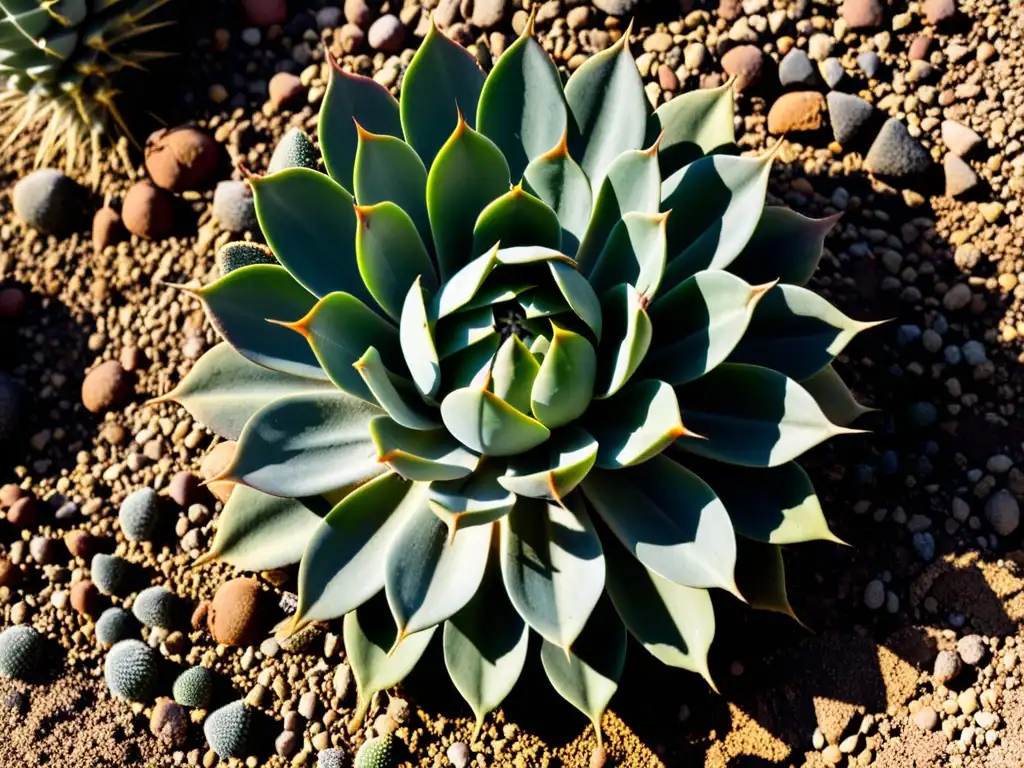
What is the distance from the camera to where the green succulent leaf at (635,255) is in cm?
199

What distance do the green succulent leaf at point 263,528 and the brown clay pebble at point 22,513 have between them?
972 millimetres

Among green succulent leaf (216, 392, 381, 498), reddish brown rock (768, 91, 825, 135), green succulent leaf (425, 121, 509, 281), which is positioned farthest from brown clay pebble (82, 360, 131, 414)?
reddish brown rock (768, 91, 825, 135)

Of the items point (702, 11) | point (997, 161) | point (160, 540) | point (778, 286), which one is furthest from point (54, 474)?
point (997, 161)

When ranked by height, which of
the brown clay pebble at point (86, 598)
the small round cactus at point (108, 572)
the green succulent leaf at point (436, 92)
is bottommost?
the brown clay pebble at point (86, 598)

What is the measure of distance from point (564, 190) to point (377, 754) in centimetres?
149

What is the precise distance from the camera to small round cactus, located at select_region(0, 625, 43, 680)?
2648 mm

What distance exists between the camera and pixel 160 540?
2785 mm

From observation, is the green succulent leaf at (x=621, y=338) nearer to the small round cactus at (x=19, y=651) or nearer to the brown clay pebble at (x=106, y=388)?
the brown clay pebble at (x=106, y=388)

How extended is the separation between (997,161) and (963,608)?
1289mm

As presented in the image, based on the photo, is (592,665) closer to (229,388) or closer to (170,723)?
(229,388)

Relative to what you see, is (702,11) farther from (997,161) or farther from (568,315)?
(568,315)

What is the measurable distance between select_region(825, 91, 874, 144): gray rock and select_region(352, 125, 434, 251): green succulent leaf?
132cm

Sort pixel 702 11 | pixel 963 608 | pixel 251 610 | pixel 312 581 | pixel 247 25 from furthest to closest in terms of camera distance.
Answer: pixel 247 25, pixel 702 11, pixel 251 610, pixel 963 608, pixel 312 581

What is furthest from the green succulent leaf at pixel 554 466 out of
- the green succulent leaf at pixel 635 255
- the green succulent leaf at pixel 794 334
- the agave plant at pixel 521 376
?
the green succulent leaf at pixel 794 334
